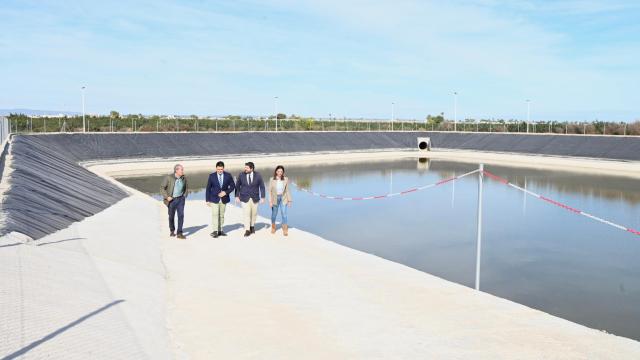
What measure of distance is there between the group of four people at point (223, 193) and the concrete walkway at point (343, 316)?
1806 millimetres

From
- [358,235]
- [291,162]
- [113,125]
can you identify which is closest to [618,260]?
[358,235]

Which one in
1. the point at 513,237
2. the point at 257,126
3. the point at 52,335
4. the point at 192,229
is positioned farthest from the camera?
the point at 257,126

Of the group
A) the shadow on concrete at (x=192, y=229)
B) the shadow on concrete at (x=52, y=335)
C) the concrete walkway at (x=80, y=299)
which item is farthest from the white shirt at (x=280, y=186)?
the shadow on concrete at (x=52, y=335)

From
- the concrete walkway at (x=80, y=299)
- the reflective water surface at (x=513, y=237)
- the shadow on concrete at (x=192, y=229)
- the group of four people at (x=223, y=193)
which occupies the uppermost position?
the group of four people at (x=223, y=193)

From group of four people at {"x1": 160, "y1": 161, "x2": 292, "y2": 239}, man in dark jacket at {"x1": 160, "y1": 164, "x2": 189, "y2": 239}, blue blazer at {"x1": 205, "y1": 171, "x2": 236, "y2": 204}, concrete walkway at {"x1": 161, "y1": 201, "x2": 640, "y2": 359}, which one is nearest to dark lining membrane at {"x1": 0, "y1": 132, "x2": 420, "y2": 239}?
man in dark jacket at {"x1": 160, "y1": 164, "x2": 189, "y2": 239}

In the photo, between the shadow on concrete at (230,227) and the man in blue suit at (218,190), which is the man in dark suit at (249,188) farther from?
the shadow on concrete at (230,227)

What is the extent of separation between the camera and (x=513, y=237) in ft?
59.8

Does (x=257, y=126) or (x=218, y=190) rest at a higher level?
(x=257, y=126)

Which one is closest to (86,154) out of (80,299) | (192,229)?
(192,229)

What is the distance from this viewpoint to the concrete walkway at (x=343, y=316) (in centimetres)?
750

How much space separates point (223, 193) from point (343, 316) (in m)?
6.35

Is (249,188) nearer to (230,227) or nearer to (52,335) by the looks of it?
(230,227)

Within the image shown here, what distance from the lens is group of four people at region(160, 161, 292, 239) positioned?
46.9 feet

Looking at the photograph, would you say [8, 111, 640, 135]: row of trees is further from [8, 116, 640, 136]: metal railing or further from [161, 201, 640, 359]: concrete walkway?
[161, 201, 640, 359]: concrete walkway
